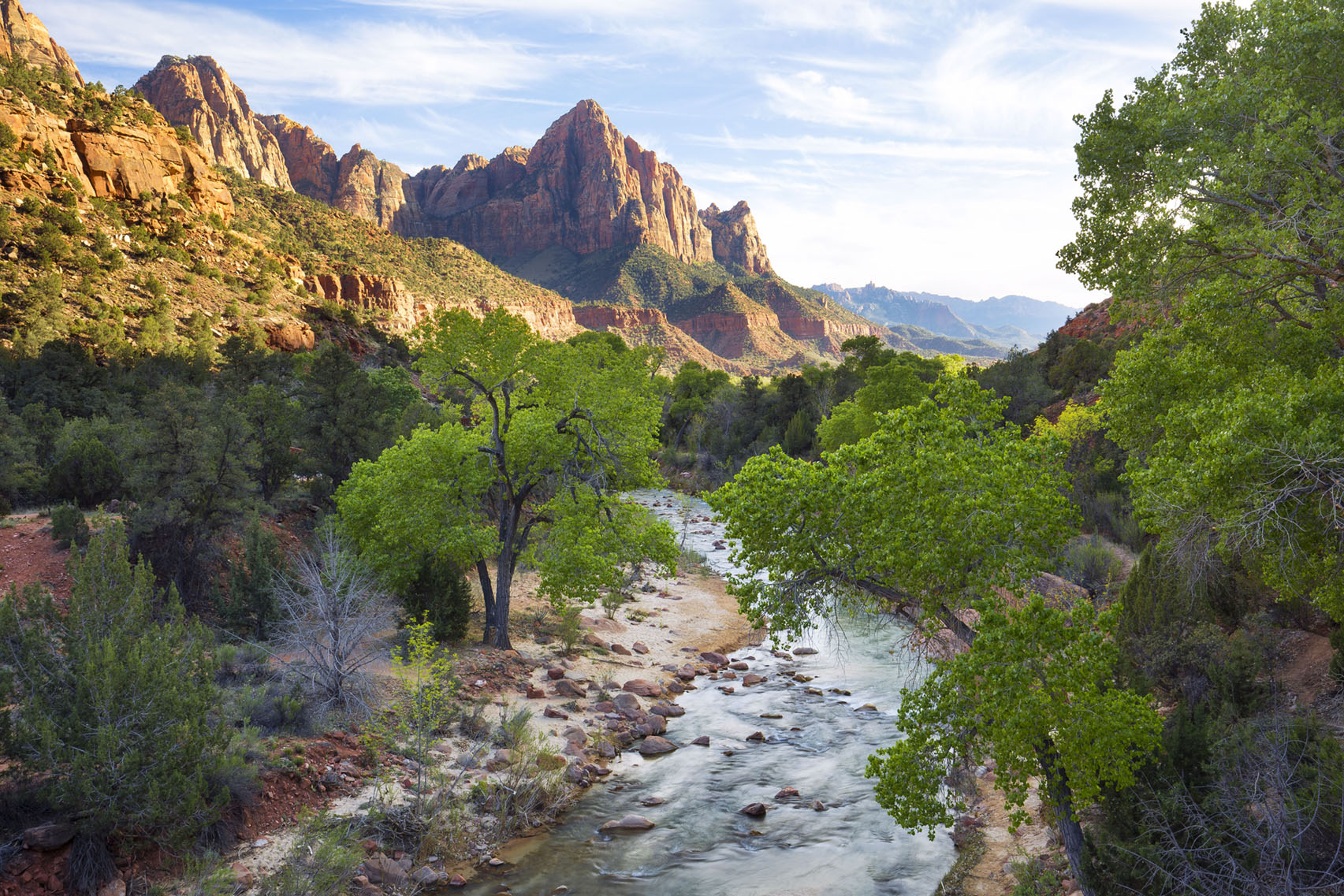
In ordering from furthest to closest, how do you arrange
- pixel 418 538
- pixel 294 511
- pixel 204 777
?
pixel 294 511 < pixel 418 538 < pixel 204 777

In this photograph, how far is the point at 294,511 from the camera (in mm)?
22281

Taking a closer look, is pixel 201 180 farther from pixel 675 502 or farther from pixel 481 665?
pixel 481 665

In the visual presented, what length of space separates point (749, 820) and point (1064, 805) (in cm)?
614

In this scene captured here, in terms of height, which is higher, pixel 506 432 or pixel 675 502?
pixel 506 432

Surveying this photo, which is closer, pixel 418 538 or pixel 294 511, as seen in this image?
pixel 418 538

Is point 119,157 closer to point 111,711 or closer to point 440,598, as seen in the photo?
point 440,598

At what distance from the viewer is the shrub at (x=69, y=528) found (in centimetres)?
1559

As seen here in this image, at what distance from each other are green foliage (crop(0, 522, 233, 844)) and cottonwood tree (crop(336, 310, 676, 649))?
638cm

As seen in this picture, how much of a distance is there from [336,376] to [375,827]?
2152cm

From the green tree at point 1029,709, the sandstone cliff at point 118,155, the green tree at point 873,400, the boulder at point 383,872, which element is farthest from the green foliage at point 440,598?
the sandstone cliff at point 118,155

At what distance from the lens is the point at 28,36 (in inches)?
3415

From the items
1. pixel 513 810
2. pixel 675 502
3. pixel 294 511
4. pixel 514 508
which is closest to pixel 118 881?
pixel 513 810

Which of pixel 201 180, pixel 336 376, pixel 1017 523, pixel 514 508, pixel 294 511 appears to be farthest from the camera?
pixel 201 180

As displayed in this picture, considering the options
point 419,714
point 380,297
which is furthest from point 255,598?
point 380,297
